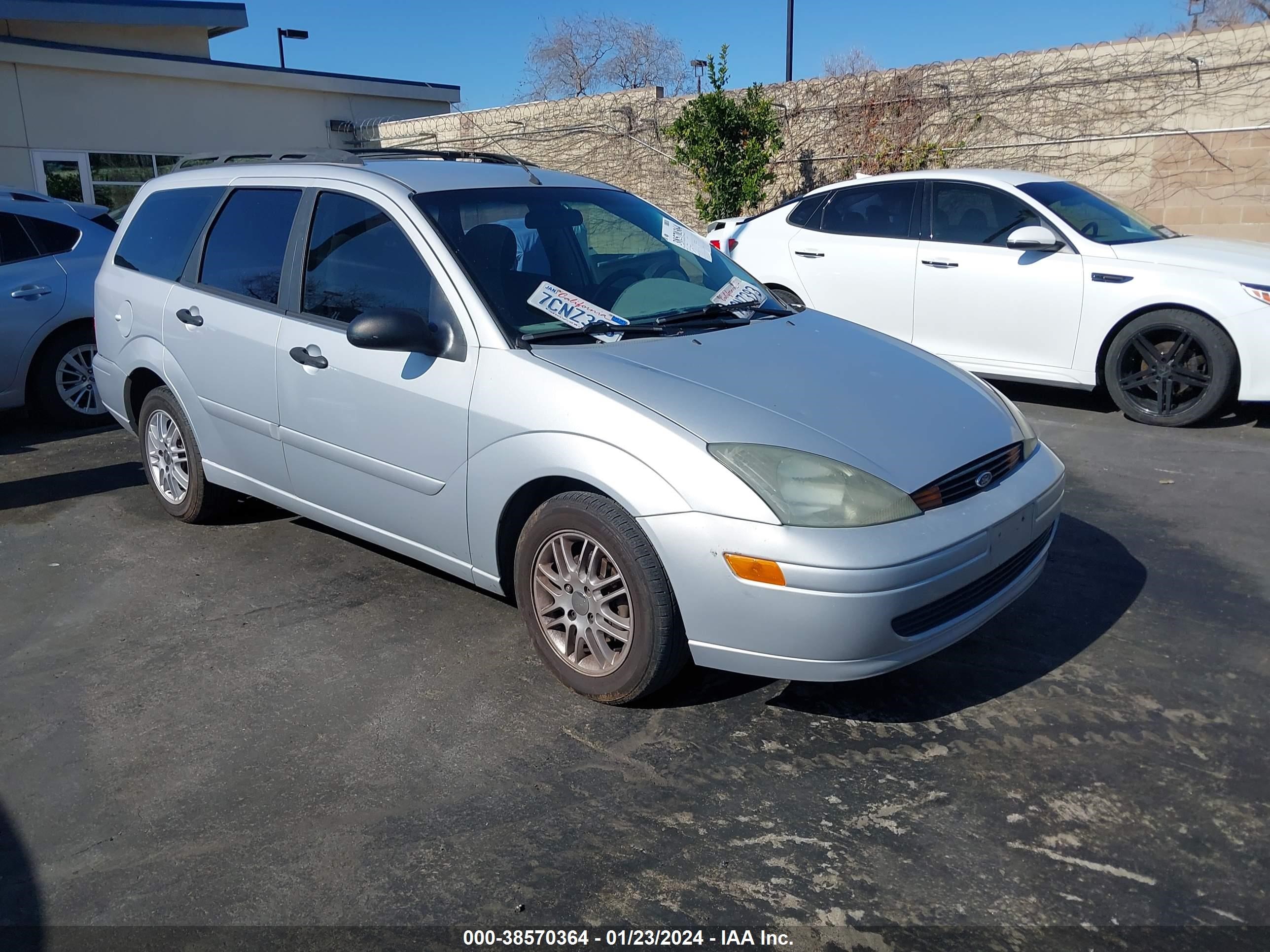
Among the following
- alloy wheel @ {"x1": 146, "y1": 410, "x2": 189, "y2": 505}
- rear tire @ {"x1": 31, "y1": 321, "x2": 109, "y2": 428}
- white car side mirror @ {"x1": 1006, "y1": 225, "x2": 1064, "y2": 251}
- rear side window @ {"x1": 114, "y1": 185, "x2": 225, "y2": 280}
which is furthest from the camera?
rear tire @ {"x1": 31, "y1": 321, "x2": 109, "y2": 428}

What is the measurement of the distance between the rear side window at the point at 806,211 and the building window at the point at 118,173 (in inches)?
605

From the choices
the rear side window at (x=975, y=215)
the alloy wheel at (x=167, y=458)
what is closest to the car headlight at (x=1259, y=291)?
Result: the rear side window at (x=975, y=215)

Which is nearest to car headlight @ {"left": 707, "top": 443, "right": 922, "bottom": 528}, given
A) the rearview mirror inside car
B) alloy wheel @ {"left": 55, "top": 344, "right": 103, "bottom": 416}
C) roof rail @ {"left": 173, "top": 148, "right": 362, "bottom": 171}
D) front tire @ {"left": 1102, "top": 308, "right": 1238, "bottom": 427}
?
the rearview mirror inside car

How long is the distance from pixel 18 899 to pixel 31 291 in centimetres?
576

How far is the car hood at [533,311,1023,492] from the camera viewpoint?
3164mm

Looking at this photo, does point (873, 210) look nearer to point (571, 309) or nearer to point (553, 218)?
point (553, 218)

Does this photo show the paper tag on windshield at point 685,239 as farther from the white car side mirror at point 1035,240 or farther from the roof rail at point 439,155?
the white car side mirror at point 1035,240

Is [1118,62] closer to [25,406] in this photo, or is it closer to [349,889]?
[25,406]

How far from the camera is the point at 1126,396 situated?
695 centimetres

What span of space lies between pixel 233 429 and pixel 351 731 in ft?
6.19

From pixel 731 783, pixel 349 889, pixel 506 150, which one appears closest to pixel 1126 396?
pixel 731 783

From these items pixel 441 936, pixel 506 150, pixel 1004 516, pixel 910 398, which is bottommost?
pixel 441 936

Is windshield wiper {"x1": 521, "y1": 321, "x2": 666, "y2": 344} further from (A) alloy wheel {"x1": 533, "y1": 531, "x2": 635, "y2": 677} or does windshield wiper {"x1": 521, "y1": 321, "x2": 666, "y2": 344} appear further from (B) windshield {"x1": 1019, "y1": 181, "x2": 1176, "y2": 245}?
(B) windshield {"x1": 1019, "y1": 181, "x2": 1176, "y2": 245}

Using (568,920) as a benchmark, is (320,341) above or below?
above
